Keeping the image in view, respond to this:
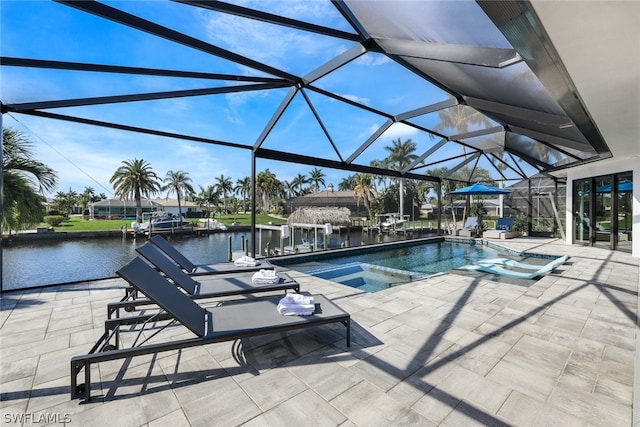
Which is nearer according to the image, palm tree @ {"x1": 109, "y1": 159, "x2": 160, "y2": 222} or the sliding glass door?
the sliding glass door

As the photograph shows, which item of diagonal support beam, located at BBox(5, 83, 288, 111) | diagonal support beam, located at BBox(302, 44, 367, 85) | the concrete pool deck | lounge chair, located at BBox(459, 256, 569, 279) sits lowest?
lounge chair, located at BBox(459, 256, 569, 279)

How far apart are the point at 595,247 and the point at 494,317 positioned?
992cm

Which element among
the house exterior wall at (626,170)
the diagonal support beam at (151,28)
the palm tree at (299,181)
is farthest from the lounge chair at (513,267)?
the palm tree at (299,181)

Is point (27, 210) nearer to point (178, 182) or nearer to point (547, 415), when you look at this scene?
point (547, 415)

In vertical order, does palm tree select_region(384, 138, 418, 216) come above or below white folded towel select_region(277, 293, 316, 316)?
above

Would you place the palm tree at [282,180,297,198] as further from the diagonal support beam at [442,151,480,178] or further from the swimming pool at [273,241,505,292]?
the swimming pool at [273,241,505,292]

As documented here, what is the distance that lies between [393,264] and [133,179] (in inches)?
1344

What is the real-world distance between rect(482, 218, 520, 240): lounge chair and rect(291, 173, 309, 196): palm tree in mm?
47187

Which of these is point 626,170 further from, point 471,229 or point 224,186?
point 224,186

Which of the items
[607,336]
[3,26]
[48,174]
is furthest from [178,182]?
[607,336]

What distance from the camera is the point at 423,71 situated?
218 inches

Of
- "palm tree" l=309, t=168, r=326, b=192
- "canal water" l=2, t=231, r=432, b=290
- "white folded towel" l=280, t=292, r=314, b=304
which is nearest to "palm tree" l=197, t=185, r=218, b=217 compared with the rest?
"palm tree" l=309, t=168, r=326, b=192

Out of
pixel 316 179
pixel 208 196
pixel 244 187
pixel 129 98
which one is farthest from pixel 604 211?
pixel 208 196

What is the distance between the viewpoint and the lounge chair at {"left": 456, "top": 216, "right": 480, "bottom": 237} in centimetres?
1420
